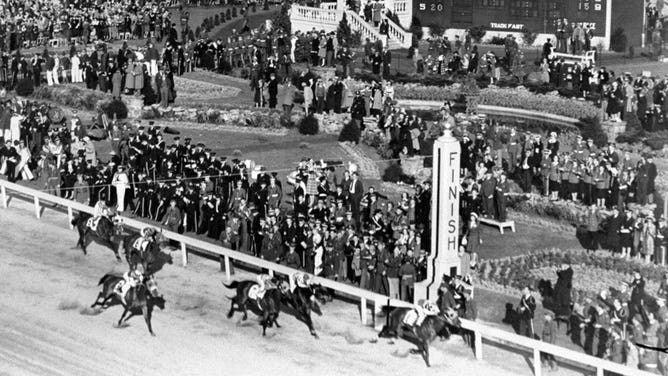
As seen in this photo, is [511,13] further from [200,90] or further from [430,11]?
[200,90]

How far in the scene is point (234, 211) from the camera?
3116 centimetres

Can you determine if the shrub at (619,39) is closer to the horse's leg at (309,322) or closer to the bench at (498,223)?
the bench at (498,223)

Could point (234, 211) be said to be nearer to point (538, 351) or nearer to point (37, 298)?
point (37, 298)

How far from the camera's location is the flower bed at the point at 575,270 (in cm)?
2864

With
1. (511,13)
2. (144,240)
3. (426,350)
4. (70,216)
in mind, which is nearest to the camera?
(426,350)

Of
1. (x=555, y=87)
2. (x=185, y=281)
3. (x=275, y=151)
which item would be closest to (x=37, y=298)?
(x=185, y=281)

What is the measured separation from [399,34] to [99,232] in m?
23.3

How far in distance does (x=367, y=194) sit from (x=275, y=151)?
26.9 ft

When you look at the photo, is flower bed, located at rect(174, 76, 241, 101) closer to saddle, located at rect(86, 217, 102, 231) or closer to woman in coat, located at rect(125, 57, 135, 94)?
woman in coat, located at rect(125, 57, 135, 94)

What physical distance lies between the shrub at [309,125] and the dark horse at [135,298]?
47.3ft

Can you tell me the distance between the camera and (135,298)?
25.8 meters

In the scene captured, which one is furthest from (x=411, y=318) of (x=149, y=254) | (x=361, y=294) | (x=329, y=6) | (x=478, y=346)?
(x=329, y=6)

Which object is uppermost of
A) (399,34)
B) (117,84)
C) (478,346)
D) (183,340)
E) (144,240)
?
(399,34)

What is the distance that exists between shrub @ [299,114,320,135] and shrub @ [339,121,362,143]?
59.6 inches
